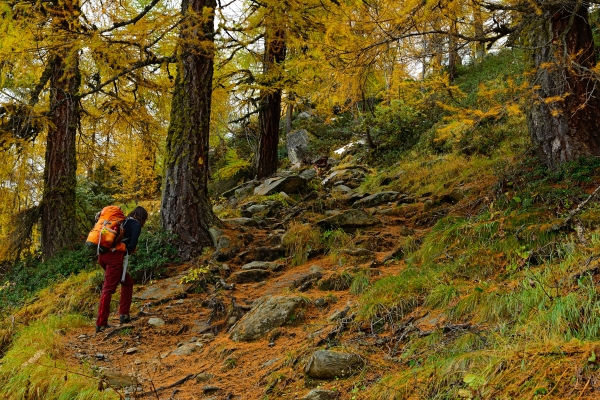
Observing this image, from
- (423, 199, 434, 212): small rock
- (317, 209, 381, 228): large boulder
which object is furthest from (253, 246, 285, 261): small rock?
(423, 199, 434, 212): small rock

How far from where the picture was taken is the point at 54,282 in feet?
22.9

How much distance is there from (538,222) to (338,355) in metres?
2.57

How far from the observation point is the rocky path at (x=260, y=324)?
3.13 metres

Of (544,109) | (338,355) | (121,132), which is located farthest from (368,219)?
(121,132)

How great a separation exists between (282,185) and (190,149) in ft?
11.2

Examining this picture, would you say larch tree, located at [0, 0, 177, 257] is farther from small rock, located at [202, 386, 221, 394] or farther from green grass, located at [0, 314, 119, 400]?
small rock, located at [202, 386, 221, 394]

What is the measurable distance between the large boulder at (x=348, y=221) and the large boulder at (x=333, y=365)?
4.02 m

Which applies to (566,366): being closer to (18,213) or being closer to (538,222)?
(538,222)

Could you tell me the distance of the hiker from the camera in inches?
206

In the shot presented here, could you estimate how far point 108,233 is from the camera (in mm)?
5258

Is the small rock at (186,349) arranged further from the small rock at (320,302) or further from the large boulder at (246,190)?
the large boulder at (246,190)

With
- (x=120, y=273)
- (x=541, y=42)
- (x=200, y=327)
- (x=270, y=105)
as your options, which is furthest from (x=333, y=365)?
(x=270, y=105)

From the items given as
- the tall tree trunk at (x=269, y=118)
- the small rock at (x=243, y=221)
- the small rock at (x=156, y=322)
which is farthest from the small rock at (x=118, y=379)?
the tall tree trunk at (x=269, y=118)

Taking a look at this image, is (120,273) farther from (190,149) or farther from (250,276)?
(190,149)
